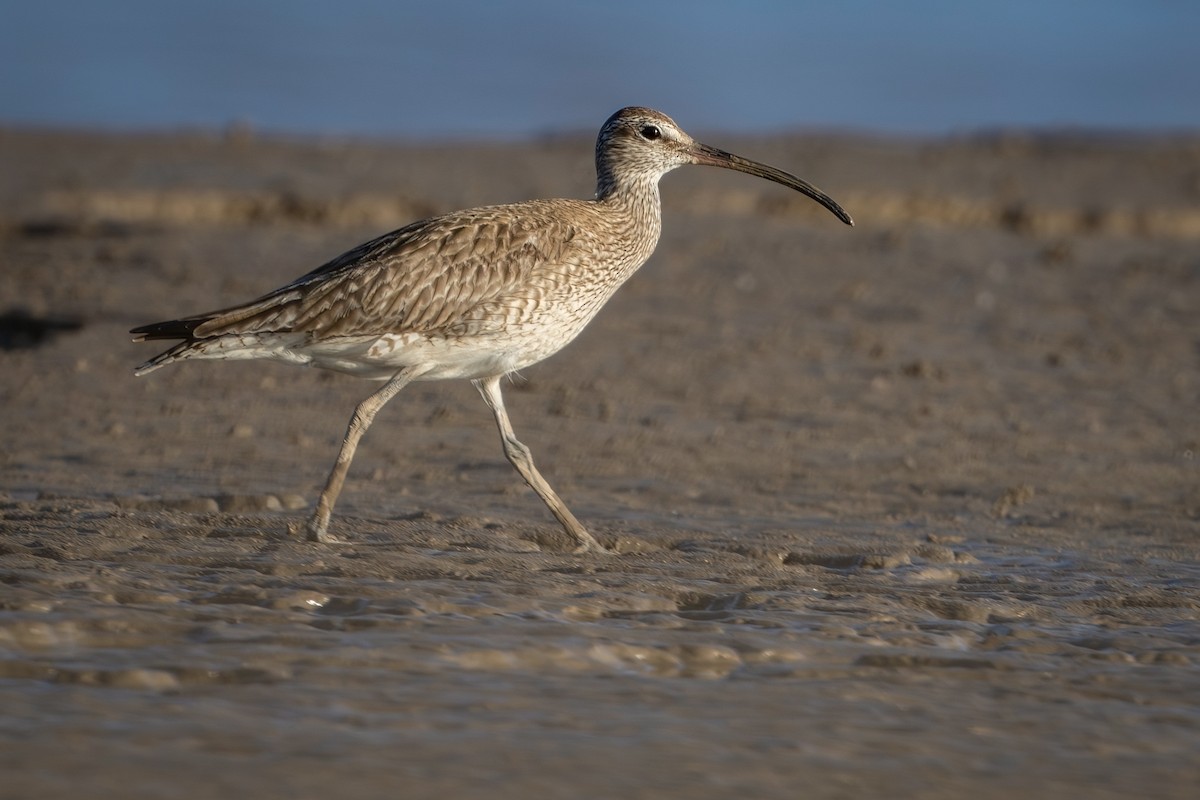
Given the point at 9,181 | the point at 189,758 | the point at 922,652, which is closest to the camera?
the point at 189,758

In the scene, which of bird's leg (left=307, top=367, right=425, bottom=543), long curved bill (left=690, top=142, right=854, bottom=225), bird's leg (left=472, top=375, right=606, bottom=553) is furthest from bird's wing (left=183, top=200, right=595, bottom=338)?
long curved bill (left=690, top=142, right=854, bottom=225)

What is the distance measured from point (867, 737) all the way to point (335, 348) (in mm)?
3219

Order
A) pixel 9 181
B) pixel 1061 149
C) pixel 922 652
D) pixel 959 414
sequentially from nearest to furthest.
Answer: pixel 922 652, pixel 959 414, pixel 9 181, pixel 1061 149

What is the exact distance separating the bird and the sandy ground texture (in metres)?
0.65

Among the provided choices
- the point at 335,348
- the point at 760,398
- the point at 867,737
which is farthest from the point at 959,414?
the point at 867,737

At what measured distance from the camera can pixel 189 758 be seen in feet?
14.0

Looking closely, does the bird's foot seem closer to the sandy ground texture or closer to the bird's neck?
the sandy ground texture

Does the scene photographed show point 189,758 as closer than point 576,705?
Yes

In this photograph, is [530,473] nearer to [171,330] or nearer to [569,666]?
[171,330]

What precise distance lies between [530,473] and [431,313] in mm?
835

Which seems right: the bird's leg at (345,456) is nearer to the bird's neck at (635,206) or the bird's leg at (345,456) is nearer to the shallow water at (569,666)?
the shallow water at (569,666)

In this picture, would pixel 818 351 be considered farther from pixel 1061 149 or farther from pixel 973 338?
pixel 1061 149

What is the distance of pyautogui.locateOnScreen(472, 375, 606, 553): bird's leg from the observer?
6992 mm

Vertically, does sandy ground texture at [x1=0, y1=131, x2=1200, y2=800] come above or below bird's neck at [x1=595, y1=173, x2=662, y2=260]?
below
